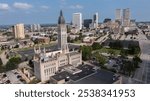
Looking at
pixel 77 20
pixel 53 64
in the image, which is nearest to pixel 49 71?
pixel 53 64

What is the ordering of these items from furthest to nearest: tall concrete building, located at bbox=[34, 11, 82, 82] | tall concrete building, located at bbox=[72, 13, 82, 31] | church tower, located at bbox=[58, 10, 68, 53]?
1. tall concrete building, located at bbox=[72, 13, 82, 31]
2. church tower, located at bbox=[58, 10, 68, 53]
3. tall concrete building, located at bbox=[34, 11, 82, 82]

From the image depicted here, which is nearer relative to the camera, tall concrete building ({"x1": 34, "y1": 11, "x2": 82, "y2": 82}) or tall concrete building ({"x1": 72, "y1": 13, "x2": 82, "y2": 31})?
tall concrete building ({"x1": 34, "y1": 11, "x2": 82, "y2": 82})

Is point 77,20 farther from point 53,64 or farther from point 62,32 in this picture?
point 53,64

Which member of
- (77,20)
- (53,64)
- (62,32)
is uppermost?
(77,20)

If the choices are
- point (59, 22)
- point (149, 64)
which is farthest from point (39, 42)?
point (149, 64)

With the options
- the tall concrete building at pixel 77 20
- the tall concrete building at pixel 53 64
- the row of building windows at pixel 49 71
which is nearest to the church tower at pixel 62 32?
the tall concrete building at pixel 53 64

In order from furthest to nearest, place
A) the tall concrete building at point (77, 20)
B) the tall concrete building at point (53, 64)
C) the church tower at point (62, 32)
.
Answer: the tall concrete building at point (77, 20) < the church tower at point (62, 32) < the tall concrete building at point (53, 64)

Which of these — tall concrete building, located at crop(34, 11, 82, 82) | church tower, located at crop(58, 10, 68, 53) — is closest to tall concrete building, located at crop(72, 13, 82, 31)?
church tower, located at crop(58, 10, 68, 53)

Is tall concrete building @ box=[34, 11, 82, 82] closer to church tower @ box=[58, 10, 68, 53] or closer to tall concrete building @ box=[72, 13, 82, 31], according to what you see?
church tower @ box=[58, 10, 68, 53]

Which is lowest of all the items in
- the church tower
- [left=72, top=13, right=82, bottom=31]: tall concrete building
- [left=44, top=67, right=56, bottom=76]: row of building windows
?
[left=44, top=67, right=56, bottom=76]: row of building windows

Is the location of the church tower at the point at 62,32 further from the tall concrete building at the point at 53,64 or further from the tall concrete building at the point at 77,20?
the tall concrete building at the point at 77,20

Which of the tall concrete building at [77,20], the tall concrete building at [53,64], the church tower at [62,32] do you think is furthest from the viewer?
the tall concrete building at [77,20]
